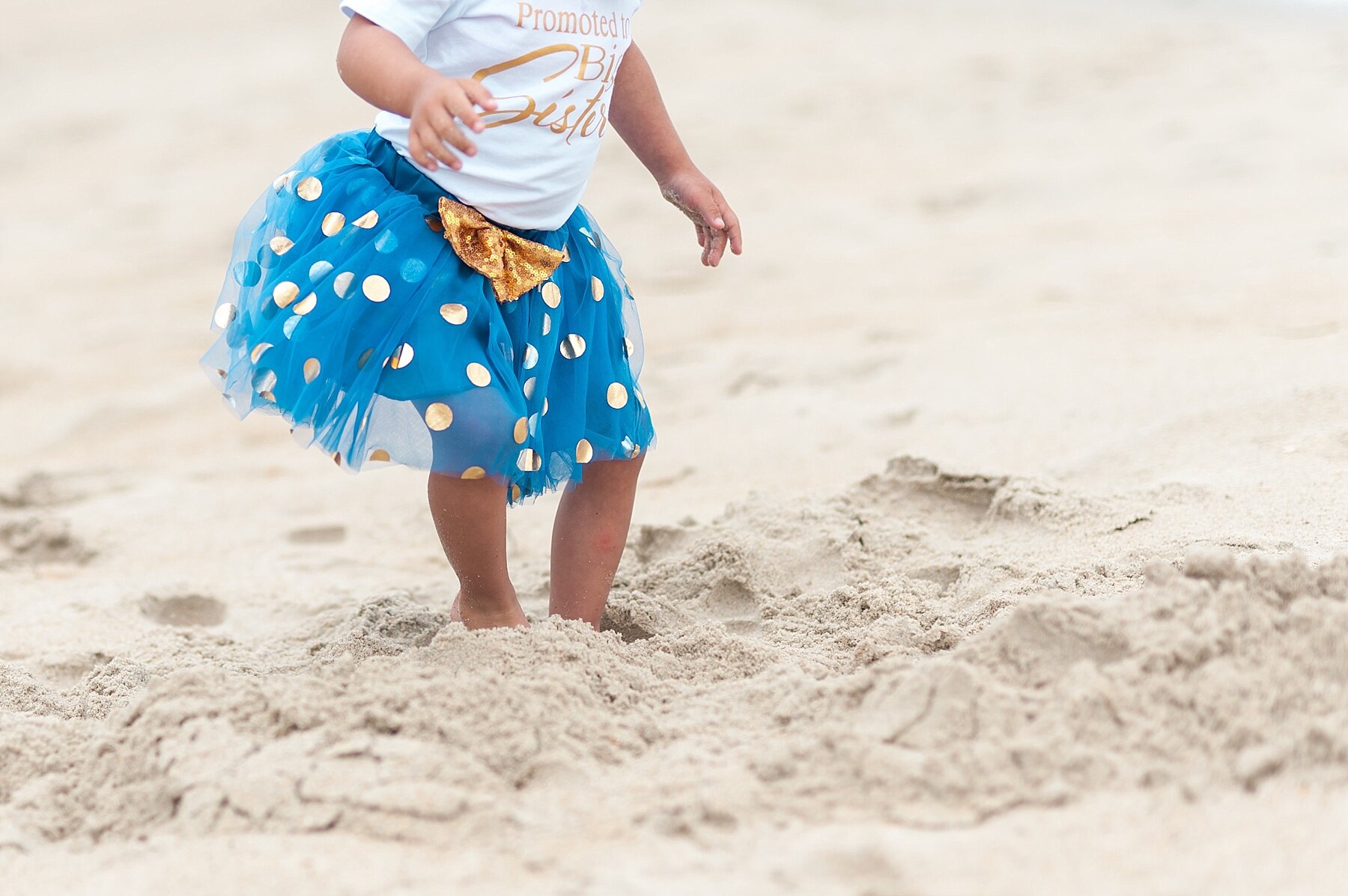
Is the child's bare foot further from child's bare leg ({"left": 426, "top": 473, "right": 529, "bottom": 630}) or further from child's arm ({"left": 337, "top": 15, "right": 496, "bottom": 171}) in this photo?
child's arm ({"left": 337, "top": 15, "right": 496, "bottom": 171})

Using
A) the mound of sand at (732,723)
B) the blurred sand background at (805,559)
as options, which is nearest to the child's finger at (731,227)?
the blurred sand background at (805,559)

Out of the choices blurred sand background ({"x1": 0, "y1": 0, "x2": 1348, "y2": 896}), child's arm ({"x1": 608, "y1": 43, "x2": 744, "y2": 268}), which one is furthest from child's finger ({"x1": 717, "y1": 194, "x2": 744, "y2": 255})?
blurred sand background ({"x1": 0, "y1": 0, "x2": 1348, "y2": 896})

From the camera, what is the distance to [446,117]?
1.43 m

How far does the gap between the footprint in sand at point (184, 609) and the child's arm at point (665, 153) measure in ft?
3.45

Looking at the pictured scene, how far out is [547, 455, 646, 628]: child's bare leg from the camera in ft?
6.28

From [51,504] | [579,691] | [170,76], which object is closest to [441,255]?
[579,691]

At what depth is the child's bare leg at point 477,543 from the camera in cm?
171

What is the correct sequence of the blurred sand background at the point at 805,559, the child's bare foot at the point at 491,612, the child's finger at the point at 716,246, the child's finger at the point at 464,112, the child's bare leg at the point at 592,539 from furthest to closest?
the child's finger at the point at 716,246, the child's bare leg at the point at 592,539, the child's bare foot at the point at 491,612, the child's finger at the point at 464,112, the blurred sand background at the point at 805,559

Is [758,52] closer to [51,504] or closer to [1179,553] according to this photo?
[51,504]

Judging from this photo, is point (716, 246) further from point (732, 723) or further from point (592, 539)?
point (732, 723)

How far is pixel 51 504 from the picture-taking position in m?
2.86

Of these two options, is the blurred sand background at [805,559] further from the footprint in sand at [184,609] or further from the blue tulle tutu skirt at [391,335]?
the blue tulle tutu skirt at [391,335]

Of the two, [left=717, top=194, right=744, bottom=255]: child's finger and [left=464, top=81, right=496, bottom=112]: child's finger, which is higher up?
[left=464, top=81, right=496, bottom=112]: child's finger

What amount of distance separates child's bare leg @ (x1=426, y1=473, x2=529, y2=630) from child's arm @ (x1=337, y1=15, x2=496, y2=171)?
1.37ft
